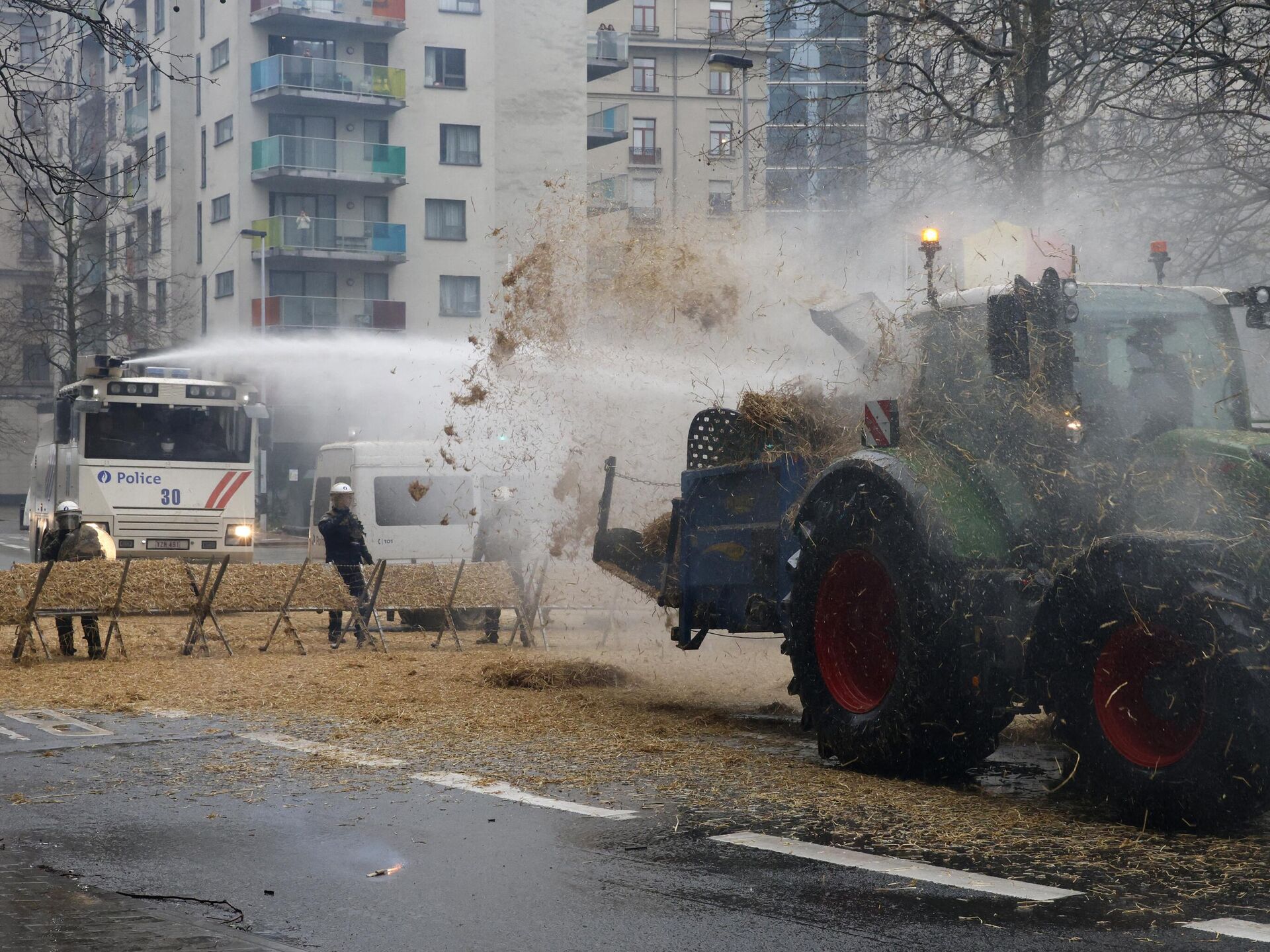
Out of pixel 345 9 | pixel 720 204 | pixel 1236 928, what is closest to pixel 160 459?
pixel 720 204

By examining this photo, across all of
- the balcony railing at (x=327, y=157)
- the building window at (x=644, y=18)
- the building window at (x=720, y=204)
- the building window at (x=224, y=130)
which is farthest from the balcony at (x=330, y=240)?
the building window at (x=720, y=204)

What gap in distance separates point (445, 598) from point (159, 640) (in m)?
3.11

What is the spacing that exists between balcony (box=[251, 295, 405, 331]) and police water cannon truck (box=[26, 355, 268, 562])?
964 inches

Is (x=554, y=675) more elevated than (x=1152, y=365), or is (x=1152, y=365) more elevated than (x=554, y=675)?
(x=1152, y=365)

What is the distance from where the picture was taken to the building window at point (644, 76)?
6881cm

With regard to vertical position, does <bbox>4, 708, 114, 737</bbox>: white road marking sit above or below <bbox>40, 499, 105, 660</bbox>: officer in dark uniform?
below

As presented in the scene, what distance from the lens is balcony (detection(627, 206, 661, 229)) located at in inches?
499

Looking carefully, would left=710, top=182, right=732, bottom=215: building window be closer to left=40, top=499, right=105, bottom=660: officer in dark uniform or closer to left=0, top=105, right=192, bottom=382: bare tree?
left=40, top=499, right=105, bottom=660: officer in dark uniform

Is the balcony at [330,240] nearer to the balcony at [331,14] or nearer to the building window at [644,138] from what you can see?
the balcony at [331,14]

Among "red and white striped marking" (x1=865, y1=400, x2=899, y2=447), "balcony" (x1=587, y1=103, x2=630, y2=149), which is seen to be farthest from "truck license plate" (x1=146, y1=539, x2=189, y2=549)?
"balcony" (x1=587, y1=103, x2=630, y2=149)

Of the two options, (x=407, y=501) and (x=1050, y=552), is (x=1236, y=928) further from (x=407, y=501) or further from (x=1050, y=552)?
(x=407, y=501)

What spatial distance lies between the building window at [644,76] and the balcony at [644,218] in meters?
57.6

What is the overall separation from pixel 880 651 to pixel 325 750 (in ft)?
11.0

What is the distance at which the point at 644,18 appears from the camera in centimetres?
6944
